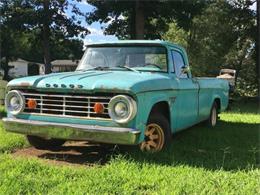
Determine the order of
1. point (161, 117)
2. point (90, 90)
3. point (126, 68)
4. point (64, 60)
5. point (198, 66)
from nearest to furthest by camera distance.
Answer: point (90, 90), point (161, 117), point (126, 68), point (198, 66), point (64, 60)

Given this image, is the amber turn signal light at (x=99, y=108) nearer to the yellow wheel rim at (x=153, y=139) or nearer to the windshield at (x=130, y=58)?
the yellow wheel rim at (x=153, y=139)

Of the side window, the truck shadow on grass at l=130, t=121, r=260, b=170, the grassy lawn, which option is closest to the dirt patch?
the grassy lawn

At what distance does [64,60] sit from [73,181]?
76.6 meters

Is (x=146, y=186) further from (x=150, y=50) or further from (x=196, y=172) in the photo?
(x=150, y=50)

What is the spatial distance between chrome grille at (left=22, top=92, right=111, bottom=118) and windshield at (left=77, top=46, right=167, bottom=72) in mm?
1297

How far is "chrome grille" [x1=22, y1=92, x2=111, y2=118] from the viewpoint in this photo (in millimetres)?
5738

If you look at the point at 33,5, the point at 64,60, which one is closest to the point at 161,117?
the point at 33,5

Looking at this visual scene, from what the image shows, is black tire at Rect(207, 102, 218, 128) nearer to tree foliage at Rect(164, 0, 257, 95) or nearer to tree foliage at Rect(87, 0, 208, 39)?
tree foliage at Rect(87, 0, 208, 39)

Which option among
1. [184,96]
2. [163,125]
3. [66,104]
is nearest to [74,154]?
[66,104]

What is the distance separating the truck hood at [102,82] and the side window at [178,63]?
2.47 feet

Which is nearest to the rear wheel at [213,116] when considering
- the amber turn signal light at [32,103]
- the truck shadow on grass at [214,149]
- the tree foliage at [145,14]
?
the truck shadow on grass at [214,149]

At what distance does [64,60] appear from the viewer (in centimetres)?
8038

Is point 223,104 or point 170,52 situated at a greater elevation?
point 170,52

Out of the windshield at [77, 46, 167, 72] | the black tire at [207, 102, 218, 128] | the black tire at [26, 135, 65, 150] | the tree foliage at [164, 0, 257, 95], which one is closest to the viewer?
the black tire at [26, 135, 65, 150]
